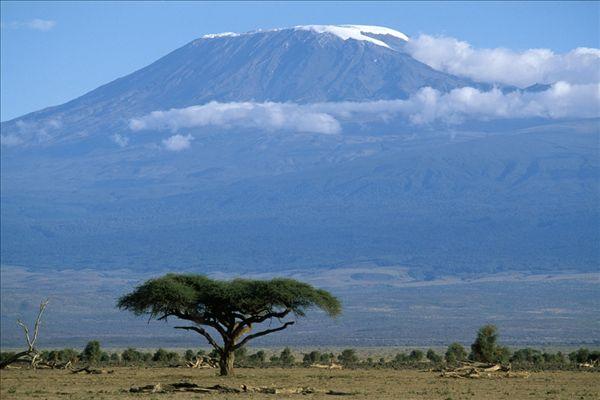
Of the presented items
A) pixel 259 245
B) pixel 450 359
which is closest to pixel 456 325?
pixel 450 359

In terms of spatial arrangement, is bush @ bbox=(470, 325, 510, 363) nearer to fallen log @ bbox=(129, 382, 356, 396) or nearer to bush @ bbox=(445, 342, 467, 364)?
bush @ bbox=(445, 342, 467, 364)

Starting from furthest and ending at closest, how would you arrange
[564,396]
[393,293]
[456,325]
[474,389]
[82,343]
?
[393,293] < [456,325] < [82,343] < [474,389] < [564,396]

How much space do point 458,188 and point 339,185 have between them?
55.9 ft

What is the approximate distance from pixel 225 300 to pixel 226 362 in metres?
2.31

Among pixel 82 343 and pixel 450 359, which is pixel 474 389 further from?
pixel 82 343

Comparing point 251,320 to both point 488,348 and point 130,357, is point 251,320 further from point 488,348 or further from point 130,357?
point 130,357

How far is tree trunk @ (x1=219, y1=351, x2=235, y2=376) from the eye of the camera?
117ft

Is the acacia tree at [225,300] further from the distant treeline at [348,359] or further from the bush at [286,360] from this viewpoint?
the bush at [286,360]

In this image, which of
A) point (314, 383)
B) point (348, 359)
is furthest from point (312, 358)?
point (314, 383)

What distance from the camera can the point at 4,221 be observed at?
587 feet

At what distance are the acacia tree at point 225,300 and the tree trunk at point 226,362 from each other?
2.1 inches

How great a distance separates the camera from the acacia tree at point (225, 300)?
34188 mm

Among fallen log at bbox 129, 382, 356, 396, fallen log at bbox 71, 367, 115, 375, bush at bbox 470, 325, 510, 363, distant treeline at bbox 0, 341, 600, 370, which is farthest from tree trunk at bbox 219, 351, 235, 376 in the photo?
bush at bbox 470, 325, 510, 363

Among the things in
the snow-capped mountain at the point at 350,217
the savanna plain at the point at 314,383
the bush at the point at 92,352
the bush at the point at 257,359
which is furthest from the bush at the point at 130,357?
the snow-capped mountain at the point at 350,217
